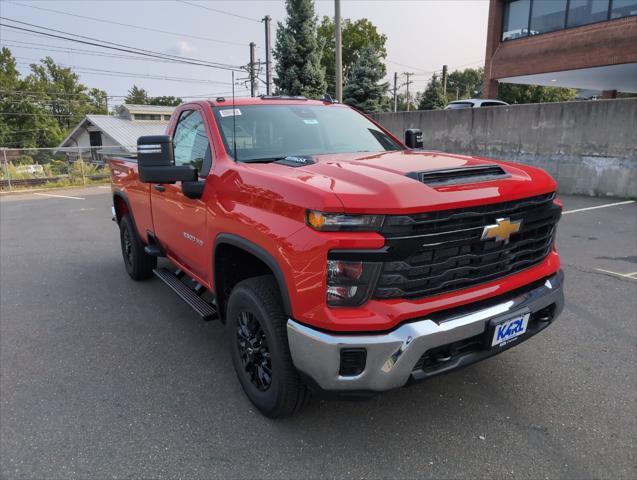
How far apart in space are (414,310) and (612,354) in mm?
2190

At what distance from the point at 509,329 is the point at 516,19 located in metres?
20.6

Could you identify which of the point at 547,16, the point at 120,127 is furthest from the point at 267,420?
the point at 120,127

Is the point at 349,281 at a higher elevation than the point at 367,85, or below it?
below

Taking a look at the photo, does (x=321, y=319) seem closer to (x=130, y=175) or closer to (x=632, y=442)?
(x=632, y=442)

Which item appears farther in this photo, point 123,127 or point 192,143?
point 123,127

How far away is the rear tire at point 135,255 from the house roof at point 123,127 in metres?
36.5

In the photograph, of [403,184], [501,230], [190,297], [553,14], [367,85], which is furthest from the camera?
[367,85]

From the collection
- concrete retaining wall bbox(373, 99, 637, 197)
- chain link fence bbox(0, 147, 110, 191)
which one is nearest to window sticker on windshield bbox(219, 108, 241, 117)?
concrete retaining wall bbox(373, 99, 637, 197)

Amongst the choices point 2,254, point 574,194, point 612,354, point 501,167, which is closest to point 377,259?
point 501,167

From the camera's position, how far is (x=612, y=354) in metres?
3.36

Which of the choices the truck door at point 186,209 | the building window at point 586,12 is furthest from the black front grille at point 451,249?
the building window at point 586,12

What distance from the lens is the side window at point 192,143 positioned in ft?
10.7

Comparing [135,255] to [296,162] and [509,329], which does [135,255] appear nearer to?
[296,162]

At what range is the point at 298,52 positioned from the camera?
25.4 meters
